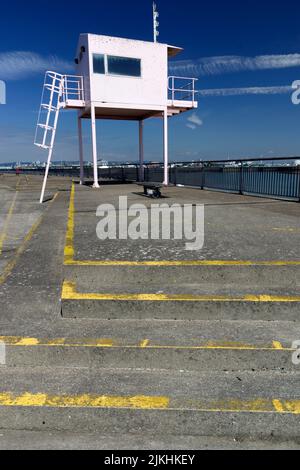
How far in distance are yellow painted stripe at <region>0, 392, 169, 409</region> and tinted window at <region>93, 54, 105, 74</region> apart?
1691cm

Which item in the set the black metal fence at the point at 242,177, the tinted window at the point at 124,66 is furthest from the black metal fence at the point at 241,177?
the tinted window at the point at 124,66

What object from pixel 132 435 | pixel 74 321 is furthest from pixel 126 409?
Result: pixel 74 321

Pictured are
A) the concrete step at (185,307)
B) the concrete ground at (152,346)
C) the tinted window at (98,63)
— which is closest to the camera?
the concrete ground at (152,346)

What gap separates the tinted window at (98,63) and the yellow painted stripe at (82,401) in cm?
1691

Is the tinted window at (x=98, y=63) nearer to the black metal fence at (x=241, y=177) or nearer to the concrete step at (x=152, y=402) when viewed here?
the black metal fence at (x=241, y=177)

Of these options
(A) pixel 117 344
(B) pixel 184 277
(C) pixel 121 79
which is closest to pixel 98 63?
(C) pixel 121 79

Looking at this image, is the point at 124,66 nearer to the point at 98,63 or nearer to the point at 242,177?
the point at 98,63

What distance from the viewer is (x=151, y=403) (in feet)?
8.85

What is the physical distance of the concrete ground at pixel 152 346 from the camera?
Result: 250cm

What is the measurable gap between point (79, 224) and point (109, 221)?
0.65m

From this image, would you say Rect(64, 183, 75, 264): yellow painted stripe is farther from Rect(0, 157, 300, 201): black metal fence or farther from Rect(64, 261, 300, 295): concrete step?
Rect(0, 157, 300, 201): black metal fence

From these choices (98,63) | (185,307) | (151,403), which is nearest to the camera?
(151,403)

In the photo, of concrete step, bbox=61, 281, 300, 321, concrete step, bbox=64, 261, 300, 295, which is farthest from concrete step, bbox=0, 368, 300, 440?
concrete step, bbox=64, 261, 300, 295

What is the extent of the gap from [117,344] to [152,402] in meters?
0.73
